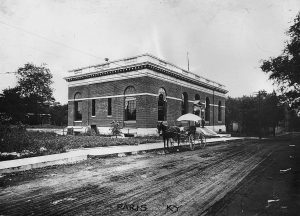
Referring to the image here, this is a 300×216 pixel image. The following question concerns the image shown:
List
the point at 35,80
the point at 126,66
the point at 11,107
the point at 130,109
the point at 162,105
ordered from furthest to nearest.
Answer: the point at 35,80
the point at 162,105
the point at 130,109
the point at 126,66
the point at 11,107

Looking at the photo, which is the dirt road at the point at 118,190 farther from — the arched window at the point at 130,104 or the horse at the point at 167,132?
the arched window at the point at 130,104

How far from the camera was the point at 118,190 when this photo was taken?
5781mm

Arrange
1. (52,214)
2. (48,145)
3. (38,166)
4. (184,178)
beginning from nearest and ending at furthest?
1. (52,214)
2. (184,178)
3. (38,166)
4. (48,145)

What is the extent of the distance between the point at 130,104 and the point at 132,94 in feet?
3.67

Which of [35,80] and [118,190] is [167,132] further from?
[35,80]

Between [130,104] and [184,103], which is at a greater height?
[184,103]

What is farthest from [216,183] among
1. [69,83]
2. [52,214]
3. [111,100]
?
[69,83]

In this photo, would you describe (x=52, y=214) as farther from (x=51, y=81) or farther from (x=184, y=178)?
(x=51, y=81)

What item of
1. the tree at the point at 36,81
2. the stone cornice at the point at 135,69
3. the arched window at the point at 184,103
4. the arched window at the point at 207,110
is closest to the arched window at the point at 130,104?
the stone cornice at the point at 135,69

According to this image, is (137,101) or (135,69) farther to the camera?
(135,69)

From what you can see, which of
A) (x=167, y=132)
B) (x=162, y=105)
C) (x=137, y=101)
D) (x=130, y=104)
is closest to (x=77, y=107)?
(x=130, y=104)

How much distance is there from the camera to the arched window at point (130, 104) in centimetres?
2594

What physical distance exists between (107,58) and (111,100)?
6465mm

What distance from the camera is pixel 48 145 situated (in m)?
13.2
